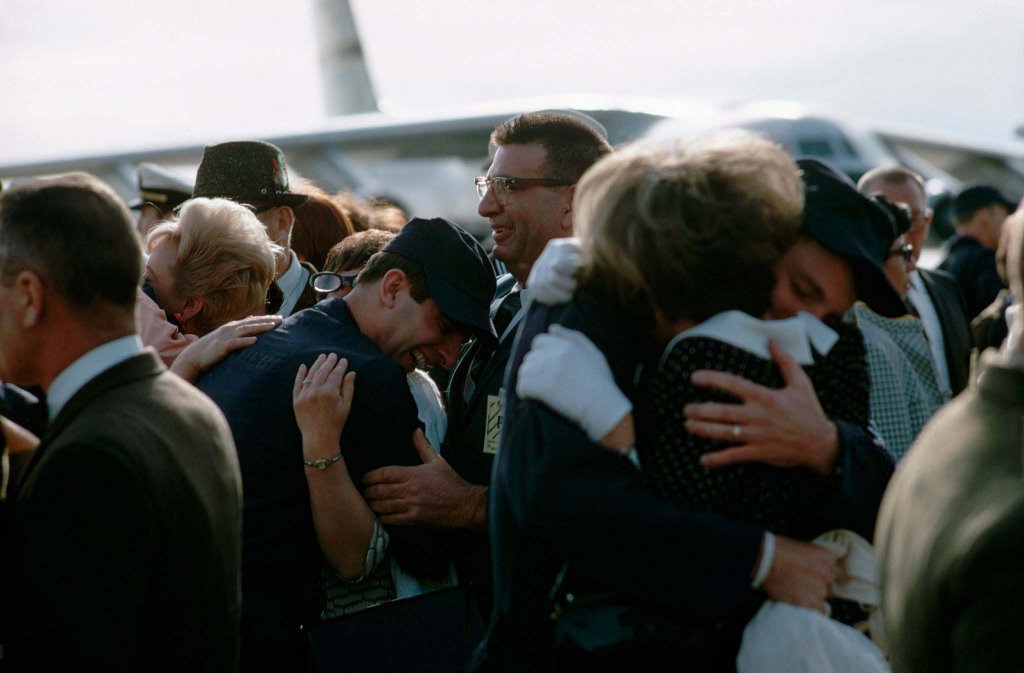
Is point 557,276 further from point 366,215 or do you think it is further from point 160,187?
point 160,187

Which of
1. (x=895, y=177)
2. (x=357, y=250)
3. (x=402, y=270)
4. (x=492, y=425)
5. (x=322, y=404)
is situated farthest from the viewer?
(x=895, y=177)

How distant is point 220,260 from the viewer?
10.0 feet

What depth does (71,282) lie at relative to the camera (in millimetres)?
1694

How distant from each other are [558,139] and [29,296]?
2245 mm

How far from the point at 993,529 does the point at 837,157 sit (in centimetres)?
1937

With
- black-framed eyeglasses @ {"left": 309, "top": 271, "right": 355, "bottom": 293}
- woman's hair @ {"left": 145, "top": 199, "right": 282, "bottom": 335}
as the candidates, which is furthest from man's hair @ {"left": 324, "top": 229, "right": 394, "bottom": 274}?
woman's hair @ {"left": 145, "top": 199, "right": 282, "bottom": 335}

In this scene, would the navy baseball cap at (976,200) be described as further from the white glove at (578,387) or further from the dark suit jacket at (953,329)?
the white glove at (578,387)

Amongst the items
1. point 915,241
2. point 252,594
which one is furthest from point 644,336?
point 915,241

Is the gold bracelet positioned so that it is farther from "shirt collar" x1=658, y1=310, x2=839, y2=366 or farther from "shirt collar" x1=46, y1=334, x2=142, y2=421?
"shirt collar" x1=658, y1=310, x2=839, y2=366

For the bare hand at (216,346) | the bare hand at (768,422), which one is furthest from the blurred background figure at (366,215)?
the bare hand at (768,422)

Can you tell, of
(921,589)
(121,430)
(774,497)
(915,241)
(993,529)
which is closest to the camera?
(993,529)

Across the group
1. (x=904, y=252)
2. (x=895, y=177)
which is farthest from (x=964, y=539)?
(x=895, y=177)

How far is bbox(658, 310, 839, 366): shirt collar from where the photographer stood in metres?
1.67

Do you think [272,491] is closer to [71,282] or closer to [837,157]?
[71,282]
